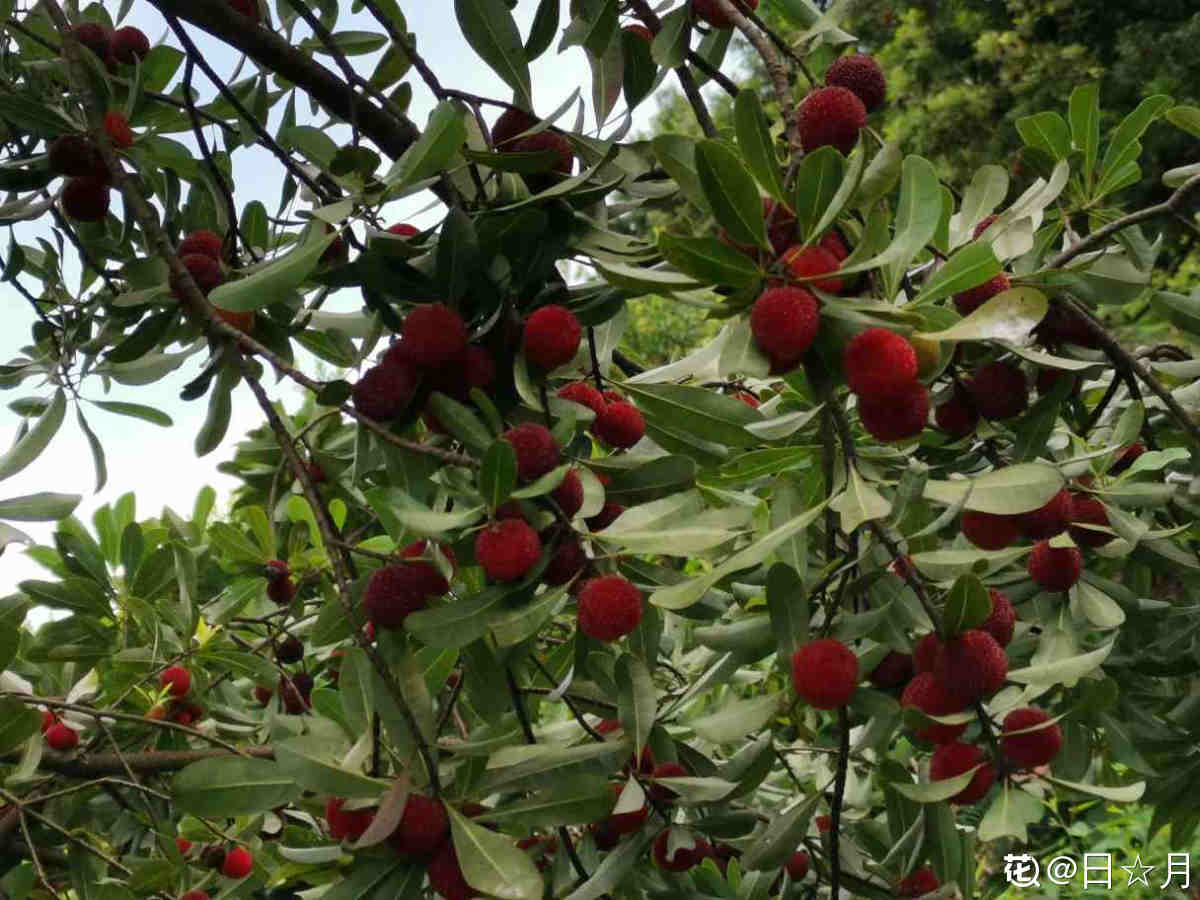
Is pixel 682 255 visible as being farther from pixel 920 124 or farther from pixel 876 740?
pixel 920 124

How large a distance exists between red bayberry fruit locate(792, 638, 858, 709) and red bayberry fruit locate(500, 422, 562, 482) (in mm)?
216

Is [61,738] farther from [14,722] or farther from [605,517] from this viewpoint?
[605,517]

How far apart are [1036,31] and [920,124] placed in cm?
106

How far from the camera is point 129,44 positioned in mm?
1229

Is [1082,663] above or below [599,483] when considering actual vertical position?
below

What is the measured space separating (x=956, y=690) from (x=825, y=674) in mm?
84

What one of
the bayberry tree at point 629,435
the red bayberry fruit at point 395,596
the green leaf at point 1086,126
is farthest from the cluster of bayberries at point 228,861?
the green leaf at point 1086,126

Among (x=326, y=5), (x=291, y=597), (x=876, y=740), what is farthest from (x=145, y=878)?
(x=326, y=5)

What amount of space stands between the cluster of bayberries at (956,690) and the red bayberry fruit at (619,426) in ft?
0.67

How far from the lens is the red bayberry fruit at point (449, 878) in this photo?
0.79m

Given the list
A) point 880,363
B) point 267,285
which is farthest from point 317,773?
point 880,363

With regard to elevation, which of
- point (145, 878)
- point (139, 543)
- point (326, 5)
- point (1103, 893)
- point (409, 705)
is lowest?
point (1103, 893)

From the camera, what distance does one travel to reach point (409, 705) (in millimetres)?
805

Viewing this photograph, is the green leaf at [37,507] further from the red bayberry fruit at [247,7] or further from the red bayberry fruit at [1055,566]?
the red bayberry fruit at [1055,566]
